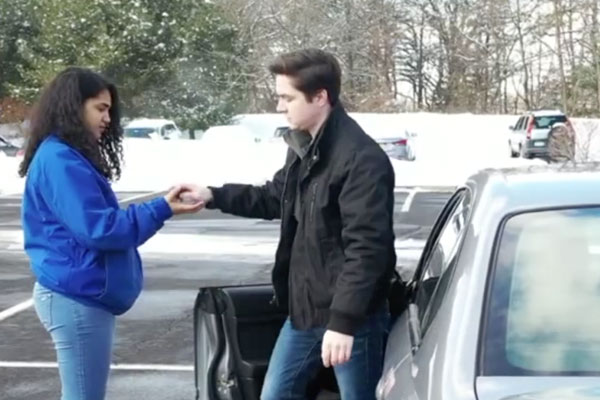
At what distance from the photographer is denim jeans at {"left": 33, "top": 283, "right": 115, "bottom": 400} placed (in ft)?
12.7

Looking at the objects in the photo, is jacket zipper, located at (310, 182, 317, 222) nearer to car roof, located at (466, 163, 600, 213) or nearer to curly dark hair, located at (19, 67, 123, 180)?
car roof, located at (466, 163, 600, 213)

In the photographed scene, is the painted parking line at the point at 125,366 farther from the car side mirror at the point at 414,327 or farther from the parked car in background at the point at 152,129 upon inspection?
the parked car in background at the point at 152,129

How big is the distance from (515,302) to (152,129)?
34.0 m

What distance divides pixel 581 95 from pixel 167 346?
36107 mm

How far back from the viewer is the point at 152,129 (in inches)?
1423

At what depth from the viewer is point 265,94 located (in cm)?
4522

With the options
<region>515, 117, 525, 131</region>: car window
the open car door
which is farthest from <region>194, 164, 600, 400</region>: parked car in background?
<region>515, 117, 525, 131</region>: car window

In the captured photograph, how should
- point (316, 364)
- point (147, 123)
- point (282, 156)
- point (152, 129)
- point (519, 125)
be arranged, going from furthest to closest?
point (519, 125)
point (147, 123)
point (152, 129)
point (282, 156)
point (316, 364)

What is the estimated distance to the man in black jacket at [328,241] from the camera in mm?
3436

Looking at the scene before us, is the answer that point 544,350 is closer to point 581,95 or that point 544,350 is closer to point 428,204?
point 428,204

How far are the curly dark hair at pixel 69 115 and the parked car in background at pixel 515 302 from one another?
134 cm

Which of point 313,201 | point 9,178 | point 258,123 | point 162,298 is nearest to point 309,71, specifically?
point 313,201

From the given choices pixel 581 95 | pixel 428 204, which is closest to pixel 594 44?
pixel 581 95

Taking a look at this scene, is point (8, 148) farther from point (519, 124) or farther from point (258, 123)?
point (519, 124)
